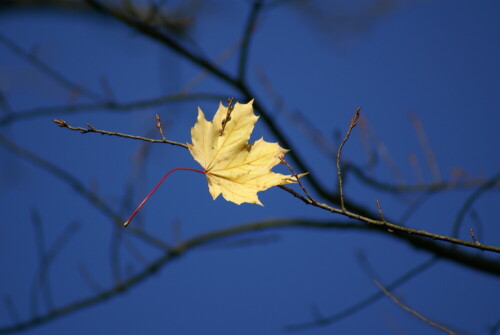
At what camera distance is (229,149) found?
70cm

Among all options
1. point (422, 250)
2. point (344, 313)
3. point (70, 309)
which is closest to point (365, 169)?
point (422, 250)

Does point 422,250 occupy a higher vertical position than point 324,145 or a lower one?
lower

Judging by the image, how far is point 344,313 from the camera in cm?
132

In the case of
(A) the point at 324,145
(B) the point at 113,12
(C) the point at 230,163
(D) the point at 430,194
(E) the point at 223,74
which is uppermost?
(B) the point at 113,12

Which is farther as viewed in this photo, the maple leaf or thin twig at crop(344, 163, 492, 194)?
thin twig at crop(344, 163, 492, 194)

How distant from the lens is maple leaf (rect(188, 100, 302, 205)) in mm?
680

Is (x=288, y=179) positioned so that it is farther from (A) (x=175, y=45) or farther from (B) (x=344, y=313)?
(A) (x=175, y=45)

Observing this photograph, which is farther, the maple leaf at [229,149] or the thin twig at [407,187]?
the thin twig at [407,187]

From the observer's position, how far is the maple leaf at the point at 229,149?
68 cm

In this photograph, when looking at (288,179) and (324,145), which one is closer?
(288,179)

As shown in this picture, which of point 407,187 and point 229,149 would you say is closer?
point 229,149

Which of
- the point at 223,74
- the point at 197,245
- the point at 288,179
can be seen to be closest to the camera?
the point at 288,179

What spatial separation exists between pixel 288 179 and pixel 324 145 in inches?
48.7

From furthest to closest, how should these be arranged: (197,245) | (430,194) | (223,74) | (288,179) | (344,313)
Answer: (197,245)
(430,194)
(223,74)
(344,313)
(288,179)
